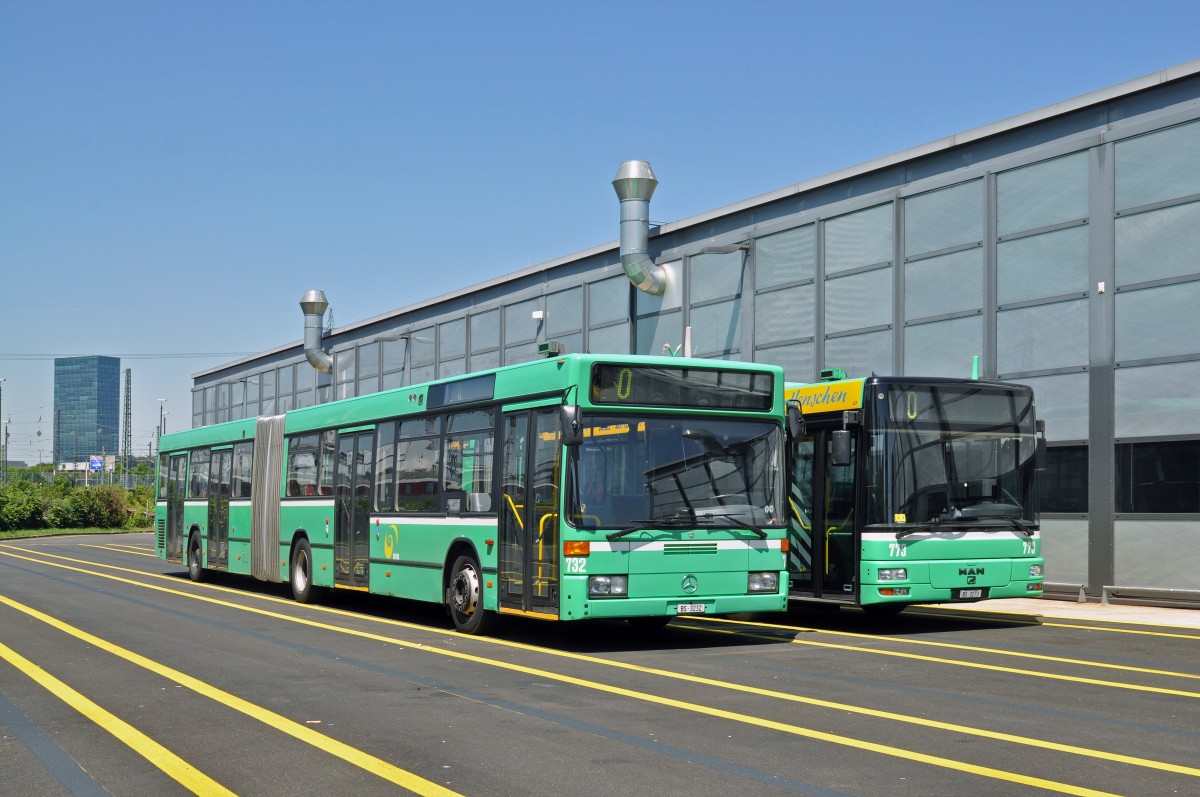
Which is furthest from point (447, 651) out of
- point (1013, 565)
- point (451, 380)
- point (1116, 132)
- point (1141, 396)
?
point (1116, 132)

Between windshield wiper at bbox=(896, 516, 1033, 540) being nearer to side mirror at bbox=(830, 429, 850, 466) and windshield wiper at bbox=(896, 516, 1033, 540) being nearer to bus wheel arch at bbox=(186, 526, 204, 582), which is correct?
side mirror at bbox=(830, 429, 850, 466)

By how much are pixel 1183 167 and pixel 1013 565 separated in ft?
26.2

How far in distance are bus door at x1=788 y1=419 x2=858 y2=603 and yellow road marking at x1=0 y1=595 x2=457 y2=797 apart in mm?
7608

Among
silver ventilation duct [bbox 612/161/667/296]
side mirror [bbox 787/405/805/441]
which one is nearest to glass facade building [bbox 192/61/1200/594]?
silver ventilation duct [bbox 612/161/667/296]

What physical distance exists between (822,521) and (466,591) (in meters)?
4.45

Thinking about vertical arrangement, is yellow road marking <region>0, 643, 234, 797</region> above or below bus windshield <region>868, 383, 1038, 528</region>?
below

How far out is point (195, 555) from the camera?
88.5ft

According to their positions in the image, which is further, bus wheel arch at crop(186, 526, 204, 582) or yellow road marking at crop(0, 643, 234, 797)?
bus wheel arch at crop(186, 526, 204, 582)

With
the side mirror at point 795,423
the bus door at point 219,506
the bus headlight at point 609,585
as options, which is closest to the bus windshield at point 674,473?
the side mirror at point 795,423

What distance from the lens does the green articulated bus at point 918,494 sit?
52.4 feet

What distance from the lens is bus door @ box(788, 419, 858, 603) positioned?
53.6 feet

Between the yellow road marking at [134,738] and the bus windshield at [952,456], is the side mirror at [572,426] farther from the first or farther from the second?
the yellow road marking at [134,738]

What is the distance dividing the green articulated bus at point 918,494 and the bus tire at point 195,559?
1411 cm

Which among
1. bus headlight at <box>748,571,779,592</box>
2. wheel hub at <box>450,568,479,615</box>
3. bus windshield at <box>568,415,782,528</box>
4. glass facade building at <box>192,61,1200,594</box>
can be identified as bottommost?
wheel hub at <box>450,568,479,615</box>
